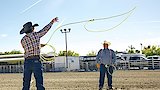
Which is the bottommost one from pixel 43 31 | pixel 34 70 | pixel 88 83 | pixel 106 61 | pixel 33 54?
pixel 88 83

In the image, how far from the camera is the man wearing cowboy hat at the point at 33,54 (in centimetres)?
715

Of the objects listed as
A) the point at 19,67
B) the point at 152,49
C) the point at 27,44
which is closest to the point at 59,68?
the point at 19,67

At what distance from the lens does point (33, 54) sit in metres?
7.23


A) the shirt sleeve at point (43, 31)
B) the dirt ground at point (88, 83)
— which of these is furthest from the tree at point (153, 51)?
the shirt sleeve at point (43, 31)

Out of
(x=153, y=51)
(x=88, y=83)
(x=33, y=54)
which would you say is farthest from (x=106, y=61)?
(x=153, y=51)

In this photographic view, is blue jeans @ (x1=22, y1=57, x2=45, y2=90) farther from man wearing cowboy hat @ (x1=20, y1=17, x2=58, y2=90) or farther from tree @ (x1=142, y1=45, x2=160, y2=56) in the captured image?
tree @ (x1=142, y1=45, x2=160, y2=56)

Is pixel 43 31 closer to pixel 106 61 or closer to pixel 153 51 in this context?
pixel 106 61

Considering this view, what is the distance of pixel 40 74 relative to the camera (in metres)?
7.15

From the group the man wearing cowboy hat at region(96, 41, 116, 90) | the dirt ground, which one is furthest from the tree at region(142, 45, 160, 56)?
the man wearing cowboy hat at region(96, 41, 116, 90)

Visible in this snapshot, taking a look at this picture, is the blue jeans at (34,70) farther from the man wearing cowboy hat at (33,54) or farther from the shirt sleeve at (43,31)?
the shirt sleeve at (43,31)

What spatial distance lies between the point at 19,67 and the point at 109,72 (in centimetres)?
3310

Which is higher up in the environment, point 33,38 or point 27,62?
point 33,38

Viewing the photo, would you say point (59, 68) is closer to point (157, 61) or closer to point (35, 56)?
point (157, 61)

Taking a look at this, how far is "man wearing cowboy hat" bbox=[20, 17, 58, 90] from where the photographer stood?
7.15m
